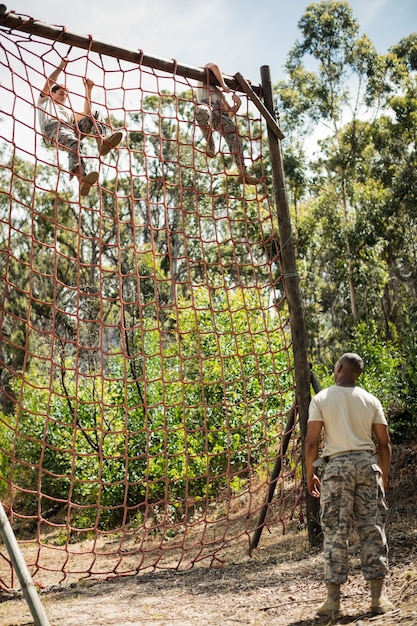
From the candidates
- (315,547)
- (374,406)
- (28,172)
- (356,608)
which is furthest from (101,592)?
(28,172)

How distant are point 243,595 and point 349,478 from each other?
4.07 feet

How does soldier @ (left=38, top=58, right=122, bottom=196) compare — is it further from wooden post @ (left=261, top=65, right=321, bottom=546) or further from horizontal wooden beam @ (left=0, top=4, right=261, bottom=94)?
wooden post @ (left=261, top=65, right=321, bottom=546)

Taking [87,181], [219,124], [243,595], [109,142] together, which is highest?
[219,124]

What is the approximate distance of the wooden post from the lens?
518 centimetres

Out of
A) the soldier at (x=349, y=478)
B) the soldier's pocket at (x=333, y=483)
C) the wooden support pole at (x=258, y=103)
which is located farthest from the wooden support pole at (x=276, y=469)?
the wooden support pole at (x=258, y=103)

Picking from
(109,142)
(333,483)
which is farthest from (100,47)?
(333,483)

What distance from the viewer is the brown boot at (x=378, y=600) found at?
128 inches

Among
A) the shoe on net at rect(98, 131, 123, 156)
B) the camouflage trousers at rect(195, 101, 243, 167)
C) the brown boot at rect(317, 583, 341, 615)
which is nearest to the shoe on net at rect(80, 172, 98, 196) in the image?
the shoe on net at rect(98, 131, 123, 156)

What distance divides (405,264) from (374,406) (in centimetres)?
2050

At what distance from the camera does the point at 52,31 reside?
15.9ft

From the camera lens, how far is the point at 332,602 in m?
3.38

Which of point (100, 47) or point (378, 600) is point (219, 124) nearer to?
point (100, 47)

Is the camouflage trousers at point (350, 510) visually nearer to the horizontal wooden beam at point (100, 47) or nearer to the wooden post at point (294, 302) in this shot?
the wooden post at point (294, 302)

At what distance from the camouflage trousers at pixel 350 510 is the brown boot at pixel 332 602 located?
0.05m
